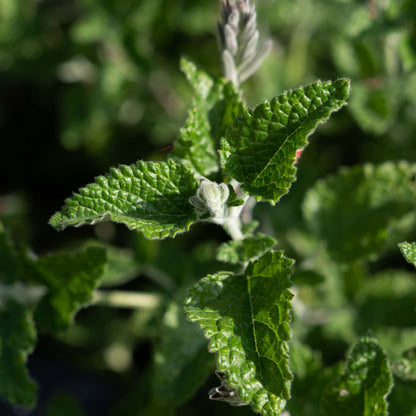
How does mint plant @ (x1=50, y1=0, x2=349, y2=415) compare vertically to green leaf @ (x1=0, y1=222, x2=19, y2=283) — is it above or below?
below

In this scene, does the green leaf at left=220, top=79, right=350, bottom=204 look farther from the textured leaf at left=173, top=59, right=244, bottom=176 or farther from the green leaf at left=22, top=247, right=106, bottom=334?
the green leaf at left=22, top=247, right=106, bottom=334

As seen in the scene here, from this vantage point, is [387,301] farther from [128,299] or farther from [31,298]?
[31,298]

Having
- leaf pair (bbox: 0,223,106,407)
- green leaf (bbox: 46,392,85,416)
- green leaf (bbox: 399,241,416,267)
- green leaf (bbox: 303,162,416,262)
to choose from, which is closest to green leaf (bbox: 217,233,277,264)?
green leaf (bbox: 399,241,416,267)

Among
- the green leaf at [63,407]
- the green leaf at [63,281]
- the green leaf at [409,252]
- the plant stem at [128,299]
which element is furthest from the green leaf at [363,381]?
the green leaf at [63,407]

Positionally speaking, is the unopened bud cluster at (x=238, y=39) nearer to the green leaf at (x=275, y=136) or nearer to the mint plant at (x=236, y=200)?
the mint plant at (x=236, y=200)

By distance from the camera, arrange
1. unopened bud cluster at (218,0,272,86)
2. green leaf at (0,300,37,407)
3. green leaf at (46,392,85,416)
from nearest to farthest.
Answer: unopened bud cluster at (218,0,272,86) → green leaf at (0,300,37,407) → green leaf at (46,392,85,416)

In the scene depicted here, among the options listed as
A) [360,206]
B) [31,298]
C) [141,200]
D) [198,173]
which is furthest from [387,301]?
[31,298]
